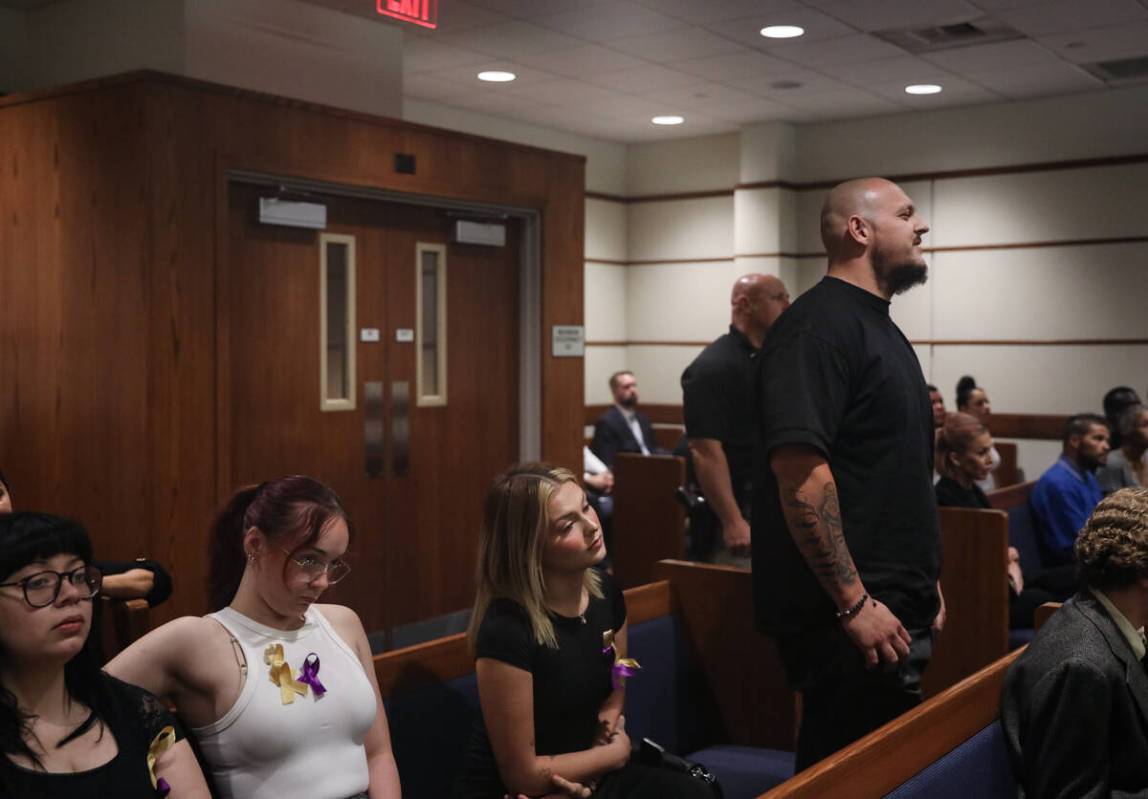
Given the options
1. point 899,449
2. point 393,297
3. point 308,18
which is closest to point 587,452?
point 393,297

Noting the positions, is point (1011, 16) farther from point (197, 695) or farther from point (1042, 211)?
point (197, 695)

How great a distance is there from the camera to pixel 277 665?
1.98m

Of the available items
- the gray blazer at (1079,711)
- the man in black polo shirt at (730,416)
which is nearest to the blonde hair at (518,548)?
the gray blazer at (1079,711)

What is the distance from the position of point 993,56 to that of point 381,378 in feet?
12.9

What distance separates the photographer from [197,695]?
1.91 m

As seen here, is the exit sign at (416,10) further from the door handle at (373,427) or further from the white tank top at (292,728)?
the white tank top at (292,728)

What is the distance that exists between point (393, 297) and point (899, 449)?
3.26m

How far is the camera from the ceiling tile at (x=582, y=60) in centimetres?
648

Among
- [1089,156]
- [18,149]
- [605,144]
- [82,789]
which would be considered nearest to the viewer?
[82,789]

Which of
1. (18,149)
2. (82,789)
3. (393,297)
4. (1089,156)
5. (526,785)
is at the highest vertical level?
(1089,156)

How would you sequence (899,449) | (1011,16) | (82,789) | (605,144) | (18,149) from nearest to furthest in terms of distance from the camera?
(82,789) → (899,449) → (18,149) → (1011,16) → (605,144)

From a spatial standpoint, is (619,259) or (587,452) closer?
(587,452)

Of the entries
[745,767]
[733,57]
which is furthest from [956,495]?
[733,57]

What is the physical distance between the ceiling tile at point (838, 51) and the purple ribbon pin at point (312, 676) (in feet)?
16.8
